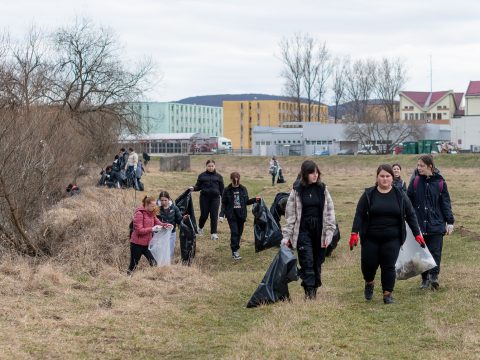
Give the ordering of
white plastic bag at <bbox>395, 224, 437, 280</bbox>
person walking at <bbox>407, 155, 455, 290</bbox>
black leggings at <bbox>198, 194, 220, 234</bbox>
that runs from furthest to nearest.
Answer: black leggings at <bbox>198, 194, 220, 234</bbox>, person walking at <bbox>407, 155, 455, 290</bbox>, white plastic bag at <bbox>395, 224, 437, 280</bbox>

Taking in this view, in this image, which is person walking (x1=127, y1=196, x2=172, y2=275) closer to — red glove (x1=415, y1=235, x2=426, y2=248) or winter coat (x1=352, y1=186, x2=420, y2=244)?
winter coat (x1=352, y1=186, x2=420, y2=244)

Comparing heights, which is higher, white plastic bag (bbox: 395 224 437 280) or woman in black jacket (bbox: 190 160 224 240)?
woman in black jacket (bbox: 190 160 224 240)

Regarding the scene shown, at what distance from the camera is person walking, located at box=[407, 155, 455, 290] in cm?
953

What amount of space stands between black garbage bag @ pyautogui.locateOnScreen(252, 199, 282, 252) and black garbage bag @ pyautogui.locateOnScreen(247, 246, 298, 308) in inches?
197

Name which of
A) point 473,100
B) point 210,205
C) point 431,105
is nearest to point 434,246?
point 210,205

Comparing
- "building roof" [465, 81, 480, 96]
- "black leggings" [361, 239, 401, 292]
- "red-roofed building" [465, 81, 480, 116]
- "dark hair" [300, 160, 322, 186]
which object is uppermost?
"building roof" [465, 81, 480, 96]

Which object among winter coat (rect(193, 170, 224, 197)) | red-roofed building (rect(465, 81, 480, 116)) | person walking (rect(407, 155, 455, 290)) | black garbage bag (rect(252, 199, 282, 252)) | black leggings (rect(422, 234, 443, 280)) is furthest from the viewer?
red-roofed building (rect(465, 81, 480, 116))

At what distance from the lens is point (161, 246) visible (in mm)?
12430

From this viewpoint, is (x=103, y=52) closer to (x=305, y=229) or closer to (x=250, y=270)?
(x=250, y=270)

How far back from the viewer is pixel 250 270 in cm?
1309

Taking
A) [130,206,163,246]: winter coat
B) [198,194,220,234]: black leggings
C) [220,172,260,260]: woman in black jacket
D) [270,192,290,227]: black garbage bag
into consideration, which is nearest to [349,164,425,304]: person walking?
[130,206,163,246]: winter coat

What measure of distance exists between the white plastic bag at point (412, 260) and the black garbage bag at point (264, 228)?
181 inches

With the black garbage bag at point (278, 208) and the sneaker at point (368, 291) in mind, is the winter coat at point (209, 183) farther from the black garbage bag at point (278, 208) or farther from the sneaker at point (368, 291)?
the sneaker at point (368, 291)

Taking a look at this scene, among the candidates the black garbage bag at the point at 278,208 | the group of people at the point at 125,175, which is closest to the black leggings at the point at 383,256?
the black garbage bag at the point at 278,208
